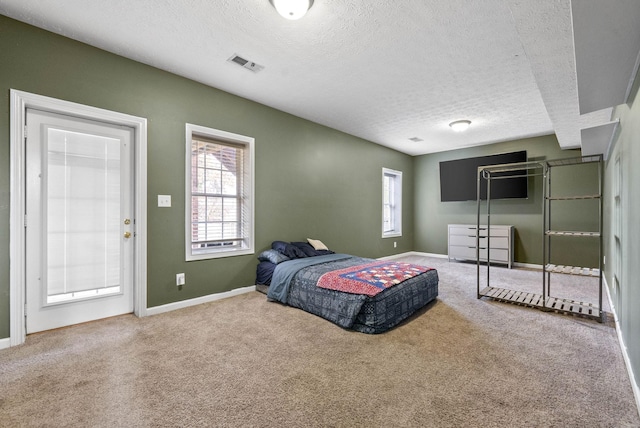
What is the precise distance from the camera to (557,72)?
229 centimetres

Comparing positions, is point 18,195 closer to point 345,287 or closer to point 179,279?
point 179,279

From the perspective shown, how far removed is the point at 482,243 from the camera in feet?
19.2

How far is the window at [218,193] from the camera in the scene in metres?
3.46

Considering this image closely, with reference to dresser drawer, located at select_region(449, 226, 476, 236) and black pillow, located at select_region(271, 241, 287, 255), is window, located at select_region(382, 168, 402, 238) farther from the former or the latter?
black pillow, located at select_region(271, 241, 287, 255)

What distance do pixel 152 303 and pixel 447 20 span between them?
384cm

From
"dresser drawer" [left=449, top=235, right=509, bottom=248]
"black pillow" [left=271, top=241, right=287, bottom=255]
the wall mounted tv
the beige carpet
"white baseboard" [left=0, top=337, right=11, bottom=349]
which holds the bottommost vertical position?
the beige carpet

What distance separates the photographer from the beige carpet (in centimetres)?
154

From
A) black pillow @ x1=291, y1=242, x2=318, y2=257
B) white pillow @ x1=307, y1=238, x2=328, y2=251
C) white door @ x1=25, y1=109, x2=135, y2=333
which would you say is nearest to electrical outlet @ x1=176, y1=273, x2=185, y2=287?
white door @ x1=25, y1=109, x2=135, y2=333

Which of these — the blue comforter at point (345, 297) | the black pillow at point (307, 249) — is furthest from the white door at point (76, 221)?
the black pillow at point (307, 249)

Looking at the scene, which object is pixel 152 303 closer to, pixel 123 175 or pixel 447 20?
pixel 123 175

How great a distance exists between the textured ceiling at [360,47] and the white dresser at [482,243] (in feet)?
7.28

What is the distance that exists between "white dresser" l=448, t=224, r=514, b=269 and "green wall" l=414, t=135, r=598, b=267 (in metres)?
0.38

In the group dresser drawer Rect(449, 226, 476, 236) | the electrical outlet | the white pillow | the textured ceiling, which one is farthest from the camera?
dresser drawer Rect(449, 226, 476, 236)

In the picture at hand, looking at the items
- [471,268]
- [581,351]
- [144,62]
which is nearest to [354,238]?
[471,268]
